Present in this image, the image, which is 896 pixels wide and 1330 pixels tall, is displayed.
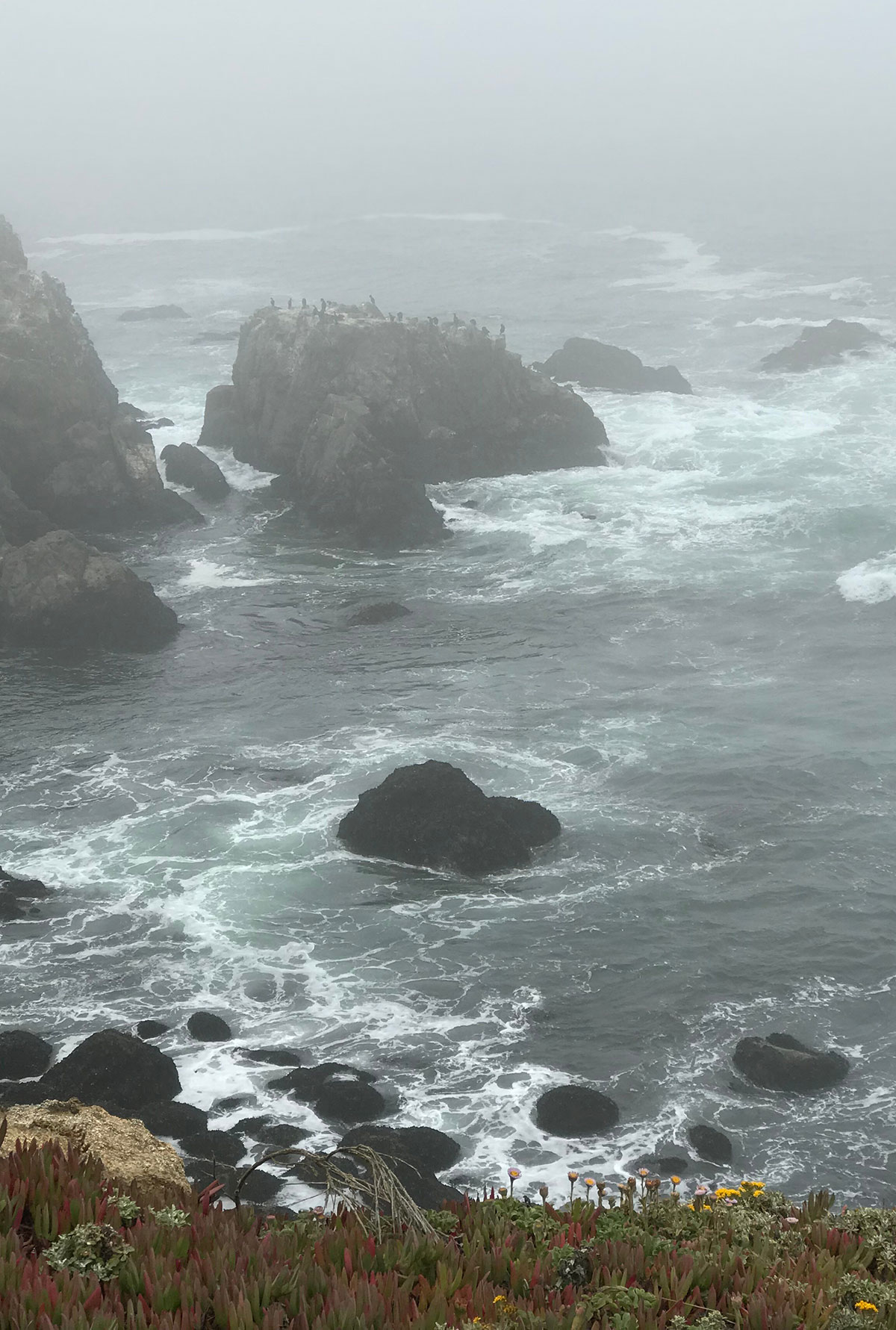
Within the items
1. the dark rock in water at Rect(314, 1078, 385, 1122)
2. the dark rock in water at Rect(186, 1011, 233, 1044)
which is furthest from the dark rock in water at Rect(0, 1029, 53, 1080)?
the dark rock in water at Rect(314, 1078, 385, 1122)

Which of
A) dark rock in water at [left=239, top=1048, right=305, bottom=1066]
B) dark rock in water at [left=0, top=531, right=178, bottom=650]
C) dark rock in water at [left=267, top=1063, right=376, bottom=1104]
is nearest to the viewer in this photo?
dark rock in water at [left=267, top=1063, right=376, bottom=1104]

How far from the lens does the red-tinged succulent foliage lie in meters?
9.50

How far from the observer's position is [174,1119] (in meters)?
25.8

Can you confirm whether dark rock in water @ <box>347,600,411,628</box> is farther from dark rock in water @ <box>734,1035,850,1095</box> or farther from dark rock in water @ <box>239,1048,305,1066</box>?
dark rock in water @ <box>734,1035,850,1095</box>

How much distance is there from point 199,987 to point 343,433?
37.4 meters

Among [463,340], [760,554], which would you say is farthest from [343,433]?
[760,554]

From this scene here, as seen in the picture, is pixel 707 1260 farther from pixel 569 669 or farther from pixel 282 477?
pixel 282 477

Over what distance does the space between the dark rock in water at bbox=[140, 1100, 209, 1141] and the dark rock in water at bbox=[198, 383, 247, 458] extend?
51149 millimetres

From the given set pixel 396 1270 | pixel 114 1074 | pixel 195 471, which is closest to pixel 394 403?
pixel 195 471

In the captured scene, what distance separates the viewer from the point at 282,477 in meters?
67.4

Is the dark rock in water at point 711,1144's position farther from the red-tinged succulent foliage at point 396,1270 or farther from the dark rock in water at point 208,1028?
the red-tinged succulent foliage at point 396,1270

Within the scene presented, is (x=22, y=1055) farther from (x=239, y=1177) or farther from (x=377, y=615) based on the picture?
(x=377, y=615)

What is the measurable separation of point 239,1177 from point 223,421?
185 ft

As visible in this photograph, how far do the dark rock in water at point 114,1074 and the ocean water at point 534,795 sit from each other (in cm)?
78
